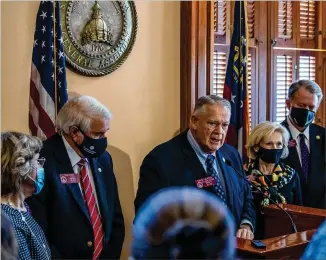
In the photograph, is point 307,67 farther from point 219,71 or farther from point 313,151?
point 313,151

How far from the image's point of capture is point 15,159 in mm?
2146

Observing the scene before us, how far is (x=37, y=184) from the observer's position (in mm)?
2244

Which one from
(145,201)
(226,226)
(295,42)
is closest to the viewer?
(226,226)

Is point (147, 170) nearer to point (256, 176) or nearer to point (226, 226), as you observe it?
point (256, 176)

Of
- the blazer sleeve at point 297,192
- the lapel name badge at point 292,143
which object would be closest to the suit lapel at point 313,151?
the lapel name badge at point 292,143

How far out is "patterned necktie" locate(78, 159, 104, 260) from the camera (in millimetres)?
2791

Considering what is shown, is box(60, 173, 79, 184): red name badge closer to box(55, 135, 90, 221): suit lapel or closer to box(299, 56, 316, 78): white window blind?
box(55, 135, 90, 221): suit lapel

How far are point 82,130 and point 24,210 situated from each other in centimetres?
72

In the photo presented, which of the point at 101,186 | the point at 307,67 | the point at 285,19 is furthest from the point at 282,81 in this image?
the point at 101,186

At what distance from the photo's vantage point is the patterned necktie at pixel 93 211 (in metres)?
2.79

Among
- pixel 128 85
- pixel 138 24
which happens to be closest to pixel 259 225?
pixel 128 85

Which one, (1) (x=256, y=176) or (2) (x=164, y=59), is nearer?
(1) (x=256, y=176)

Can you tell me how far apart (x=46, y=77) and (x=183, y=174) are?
1097mm

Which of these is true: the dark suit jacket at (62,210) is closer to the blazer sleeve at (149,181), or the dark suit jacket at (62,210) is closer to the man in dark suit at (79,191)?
the man in dark suit at (79,191)
